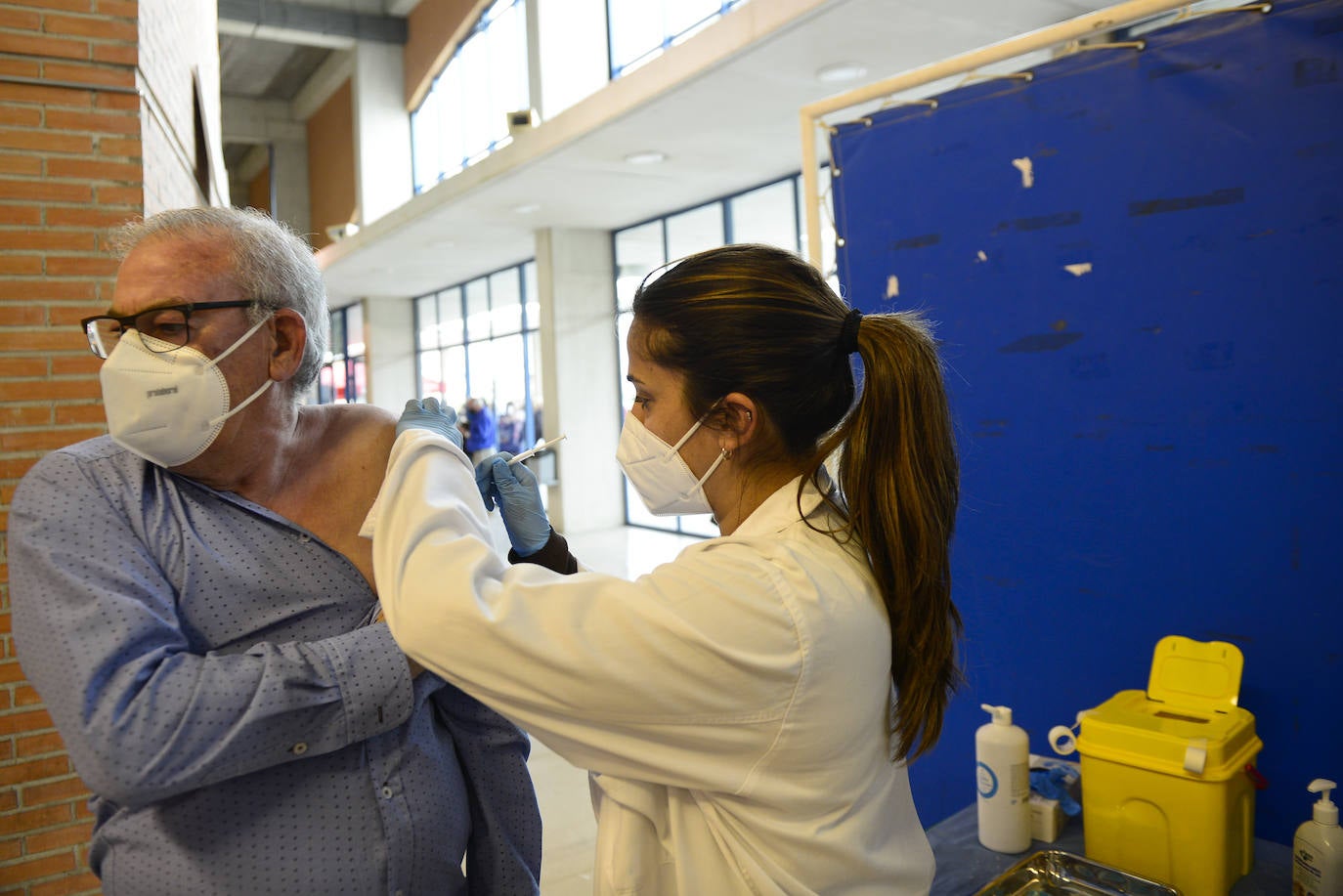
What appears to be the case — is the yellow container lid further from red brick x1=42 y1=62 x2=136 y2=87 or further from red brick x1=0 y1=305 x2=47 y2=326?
red brick x1=42 y1=62 x2=136 y2=87

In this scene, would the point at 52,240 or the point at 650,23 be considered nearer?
the point at 52,240

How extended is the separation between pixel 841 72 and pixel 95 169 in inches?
154

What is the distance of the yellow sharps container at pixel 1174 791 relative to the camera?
1615 mm

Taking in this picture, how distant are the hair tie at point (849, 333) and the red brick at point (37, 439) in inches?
98.1

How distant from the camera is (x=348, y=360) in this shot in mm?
17016

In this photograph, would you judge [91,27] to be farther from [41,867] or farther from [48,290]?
[41,867]

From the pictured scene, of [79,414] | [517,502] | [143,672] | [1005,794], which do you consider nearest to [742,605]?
[517,502]

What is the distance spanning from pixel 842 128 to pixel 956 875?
1.99 m

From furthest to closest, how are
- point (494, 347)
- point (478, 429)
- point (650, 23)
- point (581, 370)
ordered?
point (494, 347) < point (478, 429) < point (581, 370) < point (650, 23)

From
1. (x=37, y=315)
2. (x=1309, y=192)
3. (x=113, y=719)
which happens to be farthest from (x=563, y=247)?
(x=113, y=719)

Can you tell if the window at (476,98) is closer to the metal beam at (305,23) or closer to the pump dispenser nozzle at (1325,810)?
the metal beam at (305,23)

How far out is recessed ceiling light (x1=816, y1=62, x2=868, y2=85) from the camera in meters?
5.12

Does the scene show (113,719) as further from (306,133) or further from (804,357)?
(306,133)

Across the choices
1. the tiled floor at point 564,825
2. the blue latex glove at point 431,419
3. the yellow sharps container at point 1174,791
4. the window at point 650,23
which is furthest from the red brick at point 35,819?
the window at point 650,23
